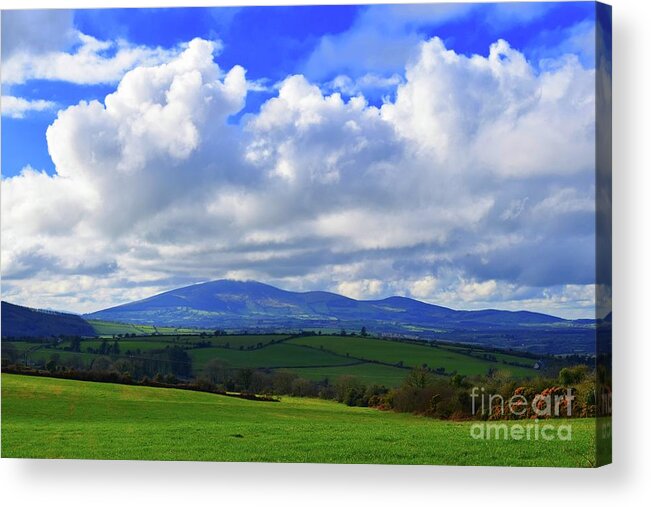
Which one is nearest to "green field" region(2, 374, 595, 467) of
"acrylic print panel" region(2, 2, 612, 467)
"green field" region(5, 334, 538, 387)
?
"acrylic print panel" region(2, 2, 612, 467)

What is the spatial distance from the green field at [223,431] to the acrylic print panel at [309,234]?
37 millimetres

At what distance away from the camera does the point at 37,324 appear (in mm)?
21266

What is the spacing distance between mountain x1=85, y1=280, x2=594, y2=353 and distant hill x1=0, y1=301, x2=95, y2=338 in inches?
13.1

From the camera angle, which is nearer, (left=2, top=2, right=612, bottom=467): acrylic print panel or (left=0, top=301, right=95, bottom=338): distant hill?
(left=2, top=2, right=612, bottom=467): acrylic print panel

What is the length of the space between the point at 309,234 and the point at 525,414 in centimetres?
458

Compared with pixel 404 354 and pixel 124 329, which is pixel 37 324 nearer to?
pixel 124 329

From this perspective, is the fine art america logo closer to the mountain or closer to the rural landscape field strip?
the rural landscape field strip

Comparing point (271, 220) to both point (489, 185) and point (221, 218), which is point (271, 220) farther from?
point (489, 185)

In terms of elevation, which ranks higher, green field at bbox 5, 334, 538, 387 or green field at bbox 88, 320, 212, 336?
green field at bbox 88, 320, 212, 336

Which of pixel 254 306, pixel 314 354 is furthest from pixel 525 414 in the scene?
pixel 254 306

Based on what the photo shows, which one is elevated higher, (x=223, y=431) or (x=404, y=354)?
(x=404, y=354)

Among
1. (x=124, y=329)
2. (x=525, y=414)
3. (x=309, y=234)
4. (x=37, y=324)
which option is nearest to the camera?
(x=525, y=414)

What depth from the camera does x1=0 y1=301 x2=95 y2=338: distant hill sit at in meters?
21.3

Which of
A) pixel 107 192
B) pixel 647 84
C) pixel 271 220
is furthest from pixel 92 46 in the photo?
pixel 647 84
